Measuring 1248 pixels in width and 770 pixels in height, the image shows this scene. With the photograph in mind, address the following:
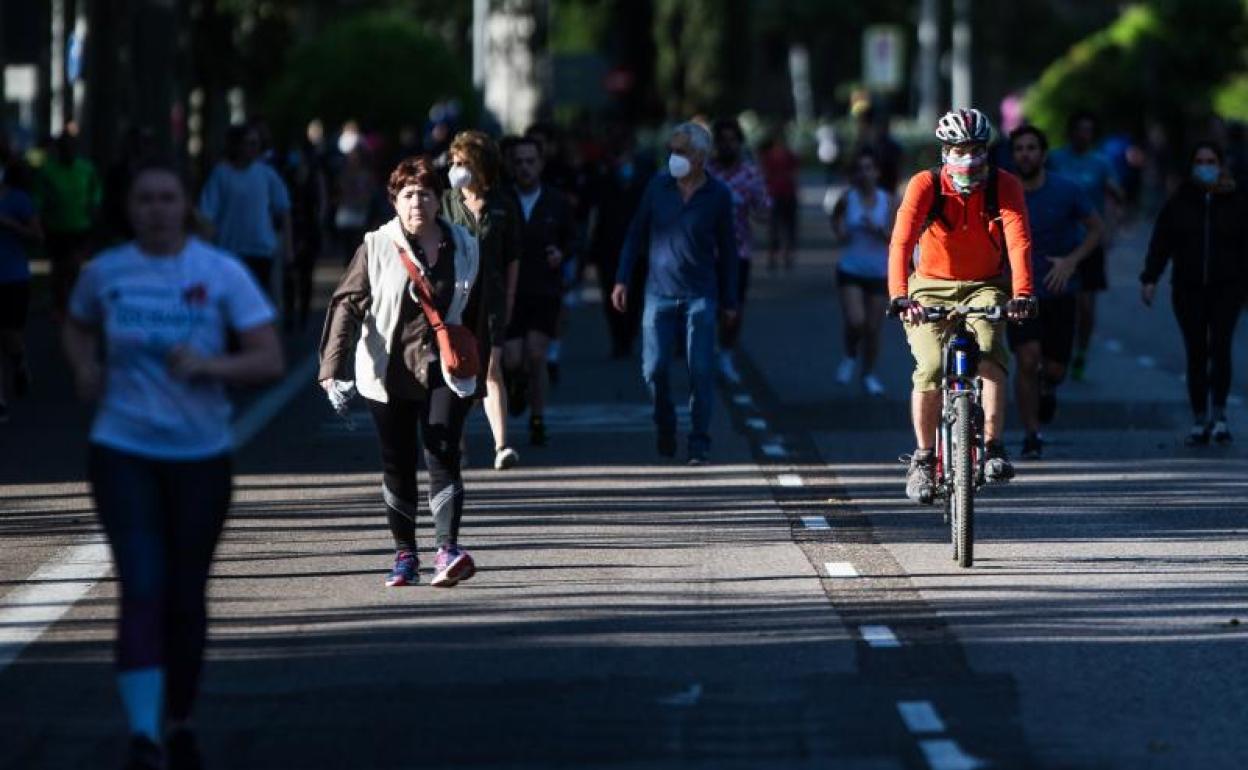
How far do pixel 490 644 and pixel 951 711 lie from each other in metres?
1.88

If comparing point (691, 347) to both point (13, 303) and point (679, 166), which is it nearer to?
point (679, 166)

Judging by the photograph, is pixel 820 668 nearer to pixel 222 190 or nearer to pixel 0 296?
pixel 0 296

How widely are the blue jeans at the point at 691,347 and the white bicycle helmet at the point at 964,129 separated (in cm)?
375

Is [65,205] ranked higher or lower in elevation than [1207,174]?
lower

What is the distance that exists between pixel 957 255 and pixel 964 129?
0.63 m

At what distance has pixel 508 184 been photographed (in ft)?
57.3

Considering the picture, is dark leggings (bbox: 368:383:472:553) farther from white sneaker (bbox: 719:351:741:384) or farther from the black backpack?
white sneaker (bbox: 719:351:741:384)

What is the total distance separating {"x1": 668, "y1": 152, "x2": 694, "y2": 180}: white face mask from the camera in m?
15.8

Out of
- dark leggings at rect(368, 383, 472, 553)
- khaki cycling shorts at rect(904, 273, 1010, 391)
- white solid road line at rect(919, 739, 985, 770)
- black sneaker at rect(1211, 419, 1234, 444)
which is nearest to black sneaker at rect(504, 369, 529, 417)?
black sneaker at rect(1211, 419, 1234, 444)

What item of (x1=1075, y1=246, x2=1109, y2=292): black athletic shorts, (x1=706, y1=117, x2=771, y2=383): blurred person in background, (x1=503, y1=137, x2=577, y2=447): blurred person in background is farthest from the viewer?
(x1=706, y1=117, x2=771, y2=383): blurred person in background

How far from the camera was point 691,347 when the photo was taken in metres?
15.9

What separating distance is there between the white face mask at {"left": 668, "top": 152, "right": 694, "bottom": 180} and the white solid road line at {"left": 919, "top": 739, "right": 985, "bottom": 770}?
7.73 metres

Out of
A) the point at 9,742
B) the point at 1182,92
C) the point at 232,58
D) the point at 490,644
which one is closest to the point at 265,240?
the point at 490,644

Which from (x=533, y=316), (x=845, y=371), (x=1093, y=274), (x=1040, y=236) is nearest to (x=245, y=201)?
(x=845, y=371)
